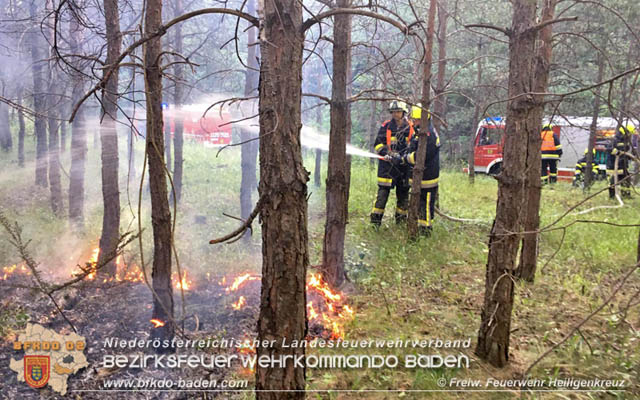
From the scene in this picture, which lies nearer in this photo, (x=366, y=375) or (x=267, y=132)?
(x=267, y=132)

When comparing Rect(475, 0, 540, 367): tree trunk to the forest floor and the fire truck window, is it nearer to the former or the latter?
the forest floor

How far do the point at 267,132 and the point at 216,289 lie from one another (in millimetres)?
4256

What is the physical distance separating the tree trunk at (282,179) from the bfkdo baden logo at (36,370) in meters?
3.03

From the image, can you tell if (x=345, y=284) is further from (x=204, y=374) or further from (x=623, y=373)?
(x=623, y=373)

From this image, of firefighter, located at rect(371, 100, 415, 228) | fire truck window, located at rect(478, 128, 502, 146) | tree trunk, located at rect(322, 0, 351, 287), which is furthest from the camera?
fire truck window, located at rect(478, 128, 502, 146)

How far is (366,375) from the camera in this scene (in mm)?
3824

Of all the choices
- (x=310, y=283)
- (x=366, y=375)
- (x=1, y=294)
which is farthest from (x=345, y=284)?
(x=1, y=294)

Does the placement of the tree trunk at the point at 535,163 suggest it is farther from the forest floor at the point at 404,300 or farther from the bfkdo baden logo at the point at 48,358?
the bfkdo baden logo at the point at 48,358

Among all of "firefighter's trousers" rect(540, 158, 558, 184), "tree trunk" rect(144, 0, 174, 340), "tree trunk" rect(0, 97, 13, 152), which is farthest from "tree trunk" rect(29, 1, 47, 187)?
"firefighter's trousers" rect(540, 158, 558, 184)

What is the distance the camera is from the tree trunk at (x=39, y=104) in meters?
10.3

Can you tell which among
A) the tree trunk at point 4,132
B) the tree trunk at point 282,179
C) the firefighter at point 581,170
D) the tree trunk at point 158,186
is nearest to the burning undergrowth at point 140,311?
the tree trunk at point 158,186

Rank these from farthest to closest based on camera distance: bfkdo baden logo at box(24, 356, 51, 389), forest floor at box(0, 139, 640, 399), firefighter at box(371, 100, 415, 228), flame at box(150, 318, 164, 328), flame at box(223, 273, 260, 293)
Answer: firefighter at box(371, 100, 415, 228)
flame at box(223, 273, 260, 293)
flame at box(150, 318, 164, 328)
bfkdo baden logo at box(24, 356, 51, 389)
forest floor at box(0, 139, 640, 399)

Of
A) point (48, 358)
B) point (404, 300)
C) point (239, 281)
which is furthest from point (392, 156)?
point (48, 358)

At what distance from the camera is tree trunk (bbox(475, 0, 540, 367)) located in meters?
3.32
